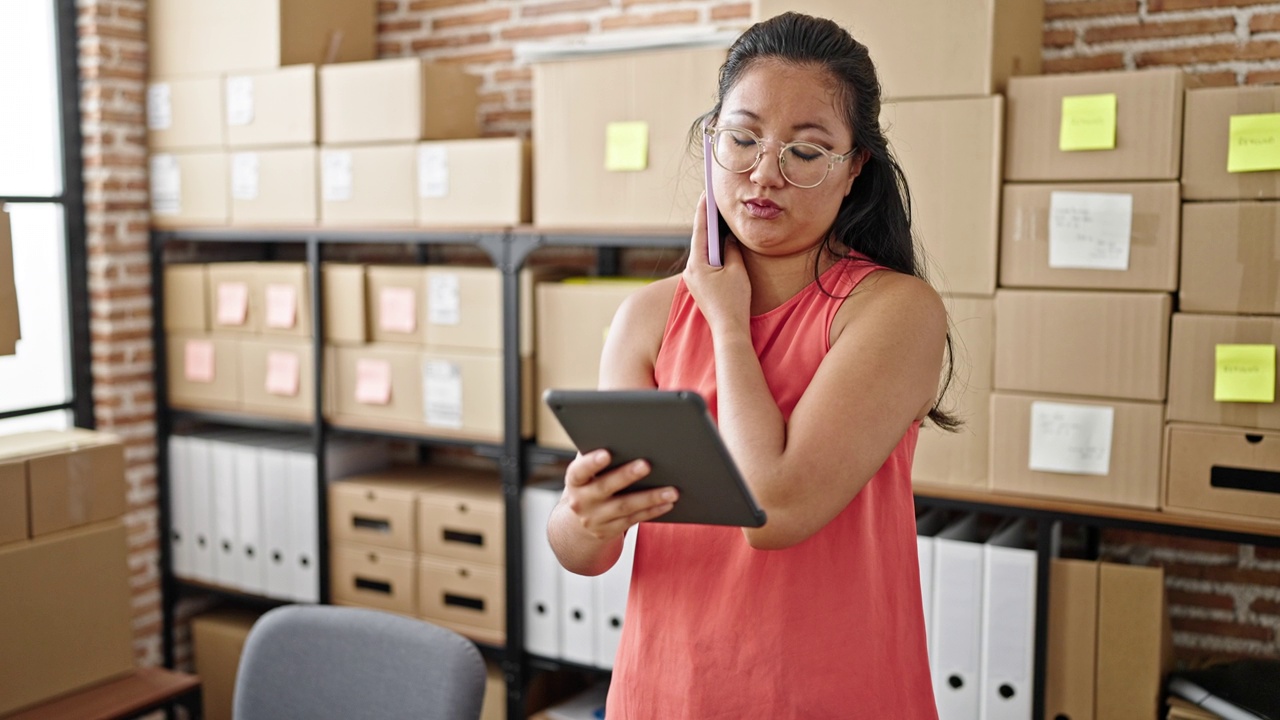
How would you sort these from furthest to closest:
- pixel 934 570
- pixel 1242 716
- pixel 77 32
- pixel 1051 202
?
pixel 77 32, pixel 934 570, pixel 1051 202, pixel 1242 716

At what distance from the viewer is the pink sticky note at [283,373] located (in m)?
3.07

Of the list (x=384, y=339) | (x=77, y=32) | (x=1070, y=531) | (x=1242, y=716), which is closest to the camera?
(x=1242, y=716)

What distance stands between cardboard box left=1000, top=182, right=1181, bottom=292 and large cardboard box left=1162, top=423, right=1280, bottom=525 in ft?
0.93

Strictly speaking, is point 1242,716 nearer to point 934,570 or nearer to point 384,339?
point 934,570

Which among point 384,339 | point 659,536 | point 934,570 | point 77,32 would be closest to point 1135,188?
point 934,570

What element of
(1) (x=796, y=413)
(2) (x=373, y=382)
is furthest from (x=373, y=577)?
(1) (x=796, y=413)

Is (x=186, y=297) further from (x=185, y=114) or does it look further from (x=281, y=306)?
(x=185, y=114)

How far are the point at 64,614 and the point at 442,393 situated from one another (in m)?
1.01

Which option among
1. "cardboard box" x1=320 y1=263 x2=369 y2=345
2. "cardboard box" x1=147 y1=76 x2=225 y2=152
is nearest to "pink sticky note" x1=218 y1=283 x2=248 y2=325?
"cardboard box" x1=320 y1=263 x2=369 y2=345

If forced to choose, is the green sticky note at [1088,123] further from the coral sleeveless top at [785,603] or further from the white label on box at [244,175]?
A: the white label on box at [244,175]

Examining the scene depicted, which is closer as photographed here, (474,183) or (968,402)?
(968,402)

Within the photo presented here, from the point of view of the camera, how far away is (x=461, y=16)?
325 centimetres

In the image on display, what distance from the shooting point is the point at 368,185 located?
9.49 feet

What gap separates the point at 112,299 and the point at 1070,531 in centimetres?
268
